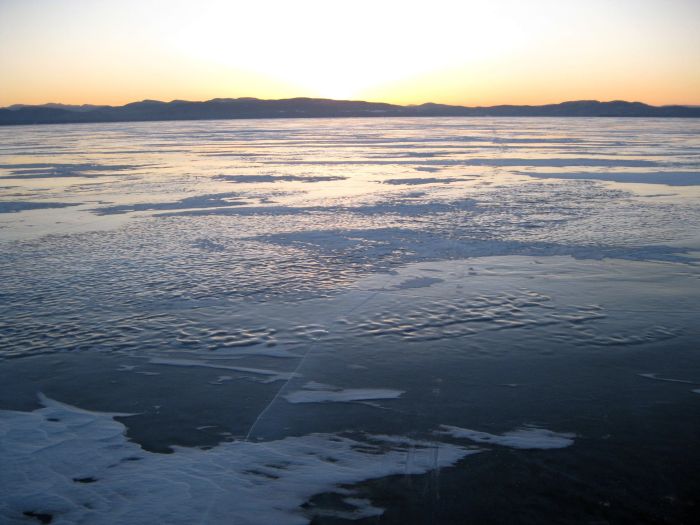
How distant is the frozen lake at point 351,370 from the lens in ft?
12.2

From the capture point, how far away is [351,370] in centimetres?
545

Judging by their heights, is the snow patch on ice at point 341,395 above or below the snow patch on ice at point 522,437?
above

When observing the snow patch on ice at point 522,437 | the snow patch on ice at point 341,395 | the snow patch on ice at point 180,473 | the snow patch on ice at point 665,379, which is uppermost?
the snow patch on ice at point 665,379

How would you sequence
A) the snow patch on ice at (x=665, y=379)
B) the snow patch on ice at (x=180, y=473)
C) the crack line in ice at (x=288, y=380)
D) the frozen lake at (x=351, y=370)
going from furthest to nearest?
the snow patch on ice at (x=665, y=379) < the crack line in ice at (x=288, y=380) < the frozen lake at (x=351, y=370) < the snow patch on ice at (x=180, y=473)

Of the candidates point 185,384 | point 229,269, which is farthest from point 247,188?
point 185,384

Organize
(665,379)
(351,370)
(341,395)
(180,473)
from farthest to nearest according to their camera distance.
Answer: (351,370) → (665,379) → (341,395) → (180,473)

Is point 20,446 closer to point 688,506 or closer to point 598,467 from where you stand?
point 598,467

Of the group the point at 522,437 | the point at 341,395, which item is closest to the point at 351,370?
the point at 341,395

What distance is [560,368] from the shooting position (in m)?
5.43

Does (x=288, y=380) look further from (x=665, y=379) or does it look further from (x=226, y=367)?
(x=665, y=379)

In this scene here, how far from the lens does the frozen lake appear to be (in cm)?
371

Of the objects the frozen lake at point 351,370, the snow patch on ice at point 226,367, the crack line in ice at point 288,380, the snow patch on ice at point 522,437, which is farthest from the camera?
the snow patch on ice at point 226,367

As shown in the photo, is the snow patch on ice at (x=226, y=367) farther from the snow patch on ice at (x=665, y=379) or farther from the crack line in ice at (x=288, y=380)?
the snow patch on ice at (x=665, y=379)

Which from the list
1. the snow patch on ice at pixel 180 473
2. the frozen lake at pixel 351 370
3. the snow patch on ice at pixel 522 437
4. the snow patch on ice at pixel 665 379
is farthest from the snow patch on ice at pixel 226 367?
the snow patch on ice at pixel 665 379
